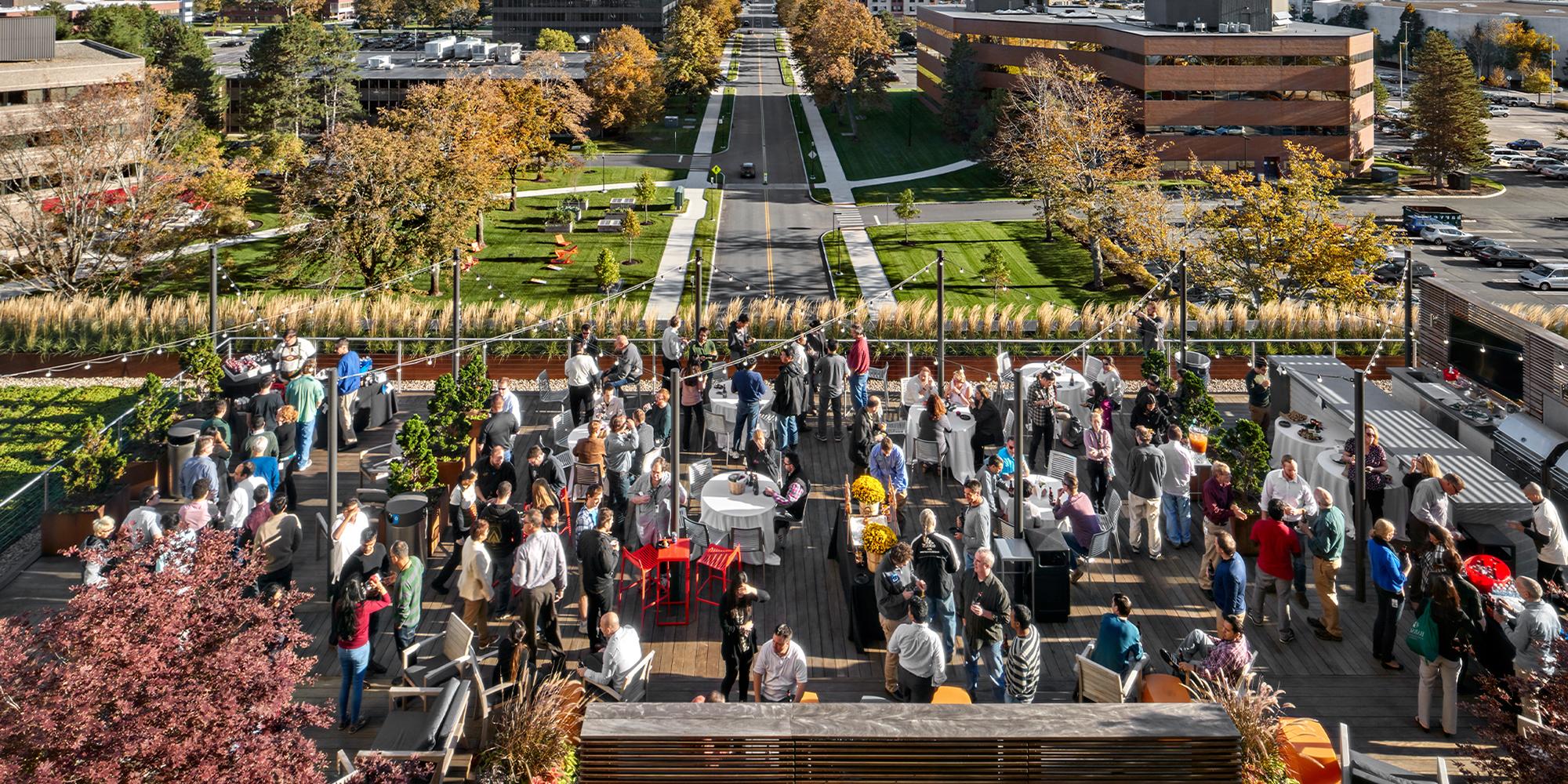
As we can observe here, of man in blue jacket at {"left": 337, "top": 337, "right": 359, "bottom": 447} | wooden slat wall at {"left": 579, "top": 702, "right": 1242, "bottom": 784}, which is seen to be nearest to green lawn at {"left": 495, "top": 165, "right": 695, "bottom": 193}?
man in blue jacket at {"left": 337, "top": 337, "right": 359, "bottom": 447}

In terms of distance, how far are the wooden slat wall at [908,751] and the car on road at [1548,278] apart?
1889 inches

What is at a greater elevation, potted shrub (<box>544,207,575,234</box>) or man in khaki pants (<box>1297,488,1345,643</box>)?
potted shrub (<box>544,207,575,234</box>)

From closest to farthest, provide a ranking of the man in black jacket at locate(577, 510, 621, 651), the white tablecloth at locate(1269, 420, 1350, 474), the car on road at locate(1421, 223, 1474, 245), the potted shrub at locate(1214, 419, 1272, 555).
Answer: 1. the man in black jacket at locate(577, 510, 621, 651)
2. the potted shrub at locate(1214, 419, 1272, 555)
3. the white tablecloth at locate(1269, 420, 1350, 474)
4. the car on road at locate(1421, 223, 1474, 245)

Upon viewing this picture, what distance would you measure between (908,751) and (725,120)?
88.0 metres

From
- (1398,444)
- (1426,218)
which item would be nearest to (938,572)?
(1398,444)

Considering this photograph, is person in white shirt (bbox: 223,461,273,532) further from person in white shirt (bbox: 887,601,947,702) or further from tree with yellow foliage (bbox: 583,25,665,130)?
tree with yellow foliage (bbox: 583,25,665,130)

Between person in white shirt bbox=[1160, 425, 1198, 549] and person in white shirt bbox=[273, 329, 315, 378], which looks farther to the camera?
person in white shirt bbox=[273, 329, 315, 378]

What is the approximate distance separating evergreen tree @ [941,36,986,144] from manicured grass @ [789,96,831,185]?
915 centimetres

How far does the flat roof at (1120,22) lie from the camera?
65.6 meters

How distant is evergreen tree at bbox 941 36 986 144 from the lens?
75.4 meters

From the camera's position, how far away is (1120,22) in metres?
74.5

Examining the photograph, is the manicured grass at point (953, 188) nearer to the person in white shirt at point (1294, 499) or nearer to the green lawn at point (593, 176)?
the green lawn at point (593, 176)

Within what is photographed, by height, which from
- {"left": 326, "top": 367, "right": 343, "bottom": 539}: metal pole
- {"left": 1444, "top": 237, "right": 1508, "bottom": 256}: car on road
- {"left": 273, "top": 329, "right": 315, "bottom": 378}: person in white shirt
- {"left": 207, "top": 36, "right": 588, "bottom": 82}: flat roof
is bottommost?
{"left": 326, "top": 367, "right": 343, "bottom": 539}: metal pole

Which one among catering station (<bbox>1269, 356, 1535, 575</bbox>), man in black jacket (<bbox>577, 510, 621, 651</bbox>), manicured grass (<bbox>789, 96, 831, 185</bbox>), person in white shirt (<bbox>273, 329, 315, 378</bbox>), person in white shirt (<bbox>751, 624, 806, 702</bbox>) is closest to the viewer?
person in white shirt (<bbox>751, 624, 806, 702</bbox>)
